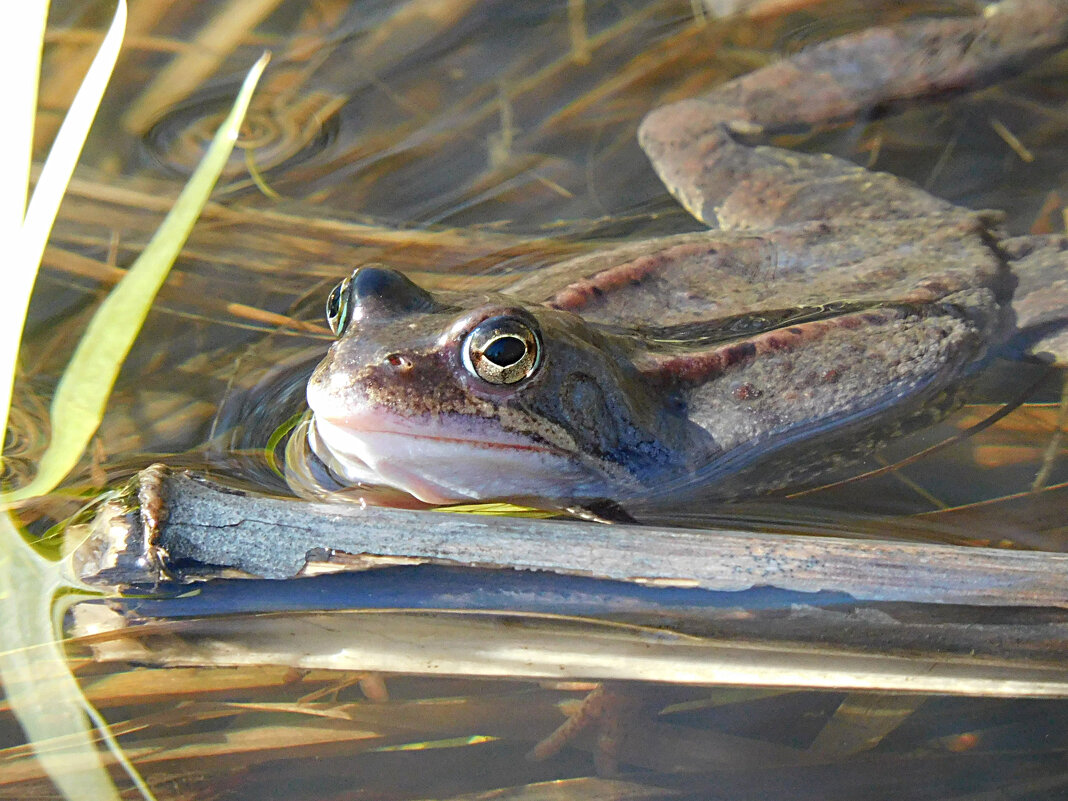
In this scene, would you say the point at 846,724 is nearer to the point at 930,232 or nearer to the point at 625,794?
the point at 625,794

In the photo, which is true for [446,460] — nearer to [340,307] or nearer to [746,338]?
[340,307]

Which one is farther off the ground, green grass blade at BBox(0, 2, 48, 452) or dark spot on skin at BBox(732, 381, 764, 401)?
green grass blade at BBox(0, 2, 48, 452)

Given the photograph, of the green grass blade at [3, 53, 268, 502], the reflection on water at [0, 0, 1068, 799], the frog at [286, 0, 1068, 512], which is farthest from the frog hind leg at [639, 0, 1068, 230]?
the green grass blade at [3, 53, 268, 502]

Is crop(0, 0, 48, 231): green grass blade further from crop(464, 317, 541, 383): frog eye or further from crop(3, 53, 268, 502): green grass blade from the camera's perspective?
crop(464, 317, 541, 383): frog eye

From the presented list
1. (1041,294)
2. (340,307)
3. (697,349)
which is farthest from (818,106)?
(340,307)

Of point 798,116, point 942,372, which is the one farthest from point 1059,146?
point 942,372
